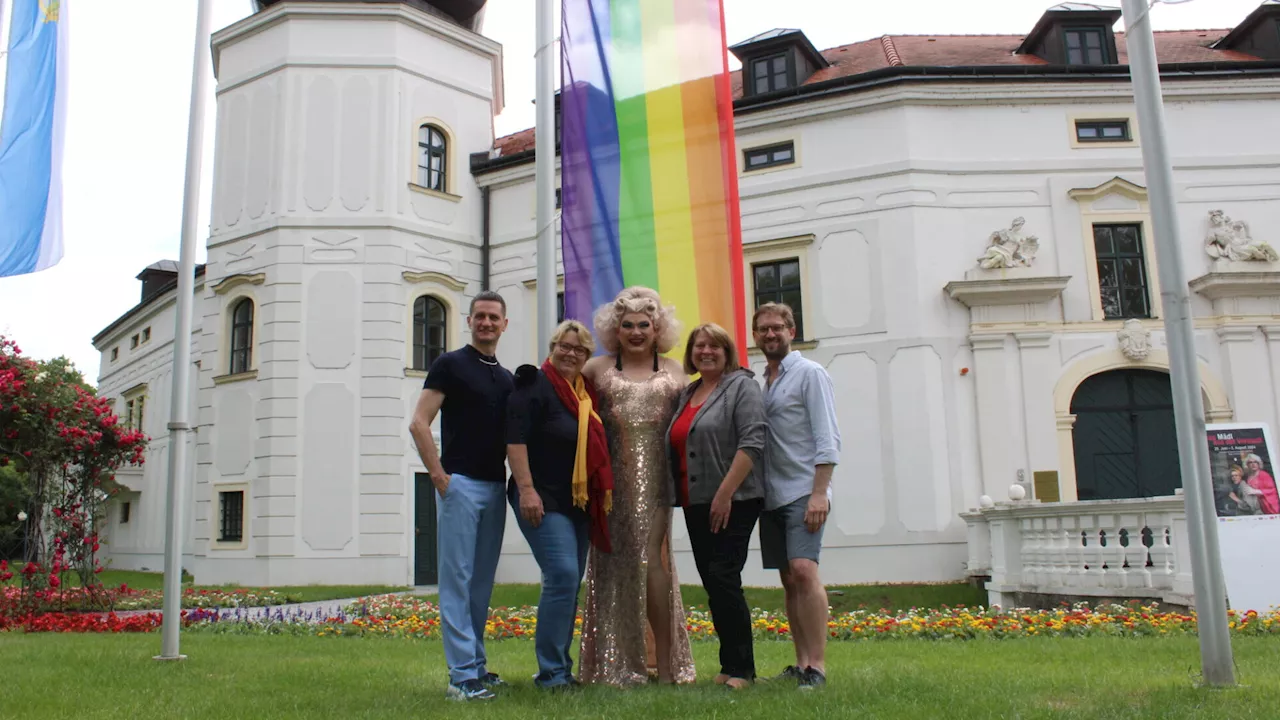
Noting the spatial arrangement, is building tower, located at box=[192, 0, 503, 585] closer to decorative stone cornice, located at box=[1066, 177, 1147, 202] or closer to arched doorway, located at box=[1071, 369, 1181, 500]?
decorative stone cornice, located at box=[1066, 177, 1147, 202]

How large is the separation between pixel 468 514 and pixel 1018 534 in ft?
36.0

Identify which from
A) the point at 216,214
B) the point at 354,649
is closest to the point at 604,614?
the point at 354,649

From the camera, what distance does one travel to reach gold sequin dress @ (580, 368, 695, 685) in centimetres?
548

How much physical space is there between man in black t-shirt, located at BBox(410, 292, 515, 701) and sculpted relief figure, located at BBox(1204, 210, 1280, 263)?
56.5 feet

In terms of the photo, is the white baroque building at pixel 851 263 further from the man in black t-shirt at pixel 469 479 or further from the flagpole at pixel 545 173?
the man in black t-shirt at pixel 469 479

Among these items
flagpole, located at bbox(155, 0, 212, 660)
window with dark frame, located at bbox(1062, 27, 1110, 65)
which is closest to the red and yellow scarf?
flagpole, located at bbox(155, 0, 212, 660)

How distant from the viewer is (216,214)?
73.8ft

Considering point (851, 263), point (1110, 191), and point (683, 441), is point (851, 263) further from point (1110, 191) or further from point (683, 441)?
point (683, 441)

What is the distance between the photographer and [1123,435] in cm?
1842

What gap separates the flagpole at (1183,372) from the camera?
5168mm

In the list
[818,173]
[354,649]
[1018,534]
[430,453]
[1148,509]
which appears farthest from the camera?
[818,173]

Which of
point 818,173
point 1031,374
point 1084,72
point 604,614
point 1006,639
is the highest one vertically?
point 1084,72

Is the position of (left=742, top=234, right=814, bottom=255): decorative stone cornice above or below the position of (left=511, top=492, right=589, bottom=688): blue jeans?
above

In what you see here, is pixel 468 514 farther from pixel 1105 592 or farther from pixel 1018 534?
pixel 1018 534
